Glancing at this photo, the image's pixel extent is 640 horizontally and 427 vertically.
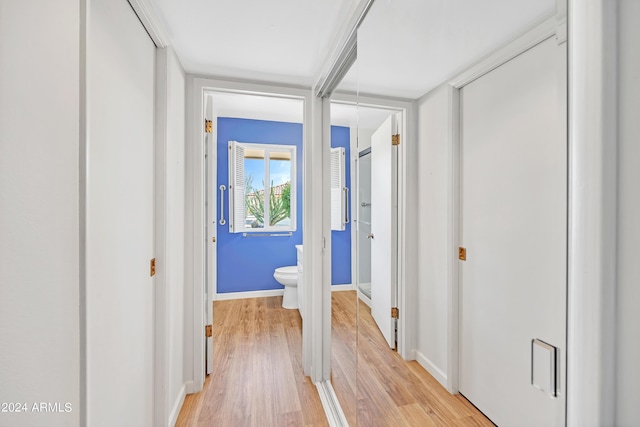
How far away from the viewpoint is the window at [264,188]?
12.4ft

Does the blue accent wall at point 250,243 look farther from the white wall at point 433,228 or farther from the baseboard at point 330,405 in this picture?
the white wall at point 433,228

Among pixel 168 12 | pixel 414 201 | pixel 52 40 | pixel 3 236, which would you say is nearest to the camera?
pixel 3 236

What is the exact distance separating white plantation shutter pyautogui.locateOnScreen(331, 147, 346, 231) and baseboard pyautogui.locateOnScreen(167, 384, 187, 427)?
1.45 metres

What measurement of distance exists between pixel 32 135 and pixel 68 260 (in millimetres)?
330

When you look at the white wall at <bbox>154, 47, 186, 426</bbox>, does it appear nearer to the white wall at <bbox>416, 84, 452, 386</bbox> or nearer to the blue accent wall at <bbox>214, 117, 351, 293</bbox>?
the white wall at <bbox>416, 84, 452, 386</bbox>

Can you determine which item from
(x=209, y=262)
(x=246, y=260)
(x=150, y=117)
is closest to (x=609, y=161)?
(x=150, y=117)

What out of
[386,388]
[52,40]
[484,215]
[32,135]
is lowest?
[386,388]

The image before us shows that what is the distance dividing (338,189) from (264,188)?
228cm

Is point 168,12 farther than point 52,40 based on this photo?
Yes

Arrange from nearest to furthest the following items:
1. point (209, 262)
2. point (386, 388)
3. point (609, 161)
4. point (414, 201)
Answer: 1. point (609, 161)
2. point (414, 201)
3. point (386, 388)
4. point (209, 262)

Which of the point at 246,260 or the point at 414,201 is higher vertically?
the point at 414,201

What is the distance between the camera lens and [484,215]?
1.88ft

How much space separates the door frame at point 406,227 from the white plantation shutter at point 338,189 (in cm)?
76

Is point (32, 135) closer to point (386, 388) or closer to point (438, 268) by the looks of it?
point (438, 268)
